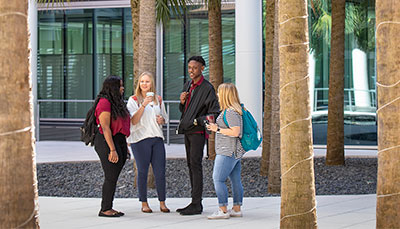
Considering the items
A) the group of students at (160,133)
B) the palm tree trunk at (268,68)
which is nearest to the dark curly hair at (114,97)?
the group of students at (160,133)

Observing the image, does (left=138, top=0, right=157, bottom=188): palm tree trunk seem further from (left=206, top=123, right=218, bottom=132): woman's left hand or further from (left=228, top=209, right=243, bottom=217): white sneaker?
(left=228, top=209, right=243, bottom=217): white sneaker

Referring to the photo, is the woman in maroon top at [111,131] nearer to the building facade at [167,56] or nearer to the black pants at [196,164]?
the black pants at [196,164]

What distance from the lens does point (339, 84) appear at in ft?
43.7

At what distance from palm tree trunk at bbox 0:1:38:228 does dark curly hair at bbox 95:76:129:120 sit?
336cm

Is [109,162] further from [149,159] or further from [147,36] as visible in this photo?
[147,36]

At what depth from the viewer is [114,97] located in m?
7.82

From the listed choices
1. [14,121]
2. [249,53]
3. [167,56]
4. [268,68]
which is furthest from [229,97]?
[167,56]

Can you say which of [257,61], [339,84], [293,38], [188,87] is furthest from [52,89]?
[293,38]

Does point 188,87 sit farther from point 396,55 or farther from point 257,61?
point 257,61

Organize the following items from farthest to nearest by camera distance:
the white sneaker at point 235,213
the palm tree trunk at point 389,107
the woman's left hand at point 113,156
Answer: the white sneaker at point 235,213
the woman's left hand at point 113,156
the palm tree trunk at point 389,107

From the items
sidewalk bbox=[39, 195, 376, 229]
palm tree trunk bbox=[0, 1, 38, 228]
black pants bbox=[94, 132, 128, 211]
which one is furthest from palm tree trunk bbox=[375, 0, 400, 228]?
black pants bbox=[94, 132, 128, 211]

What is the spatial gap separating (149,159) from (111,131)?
58 centimetres

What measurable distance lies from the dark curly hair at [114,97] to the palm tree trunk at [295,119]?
2799 mm

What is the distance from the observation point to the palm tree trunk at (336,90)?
43.2ft
